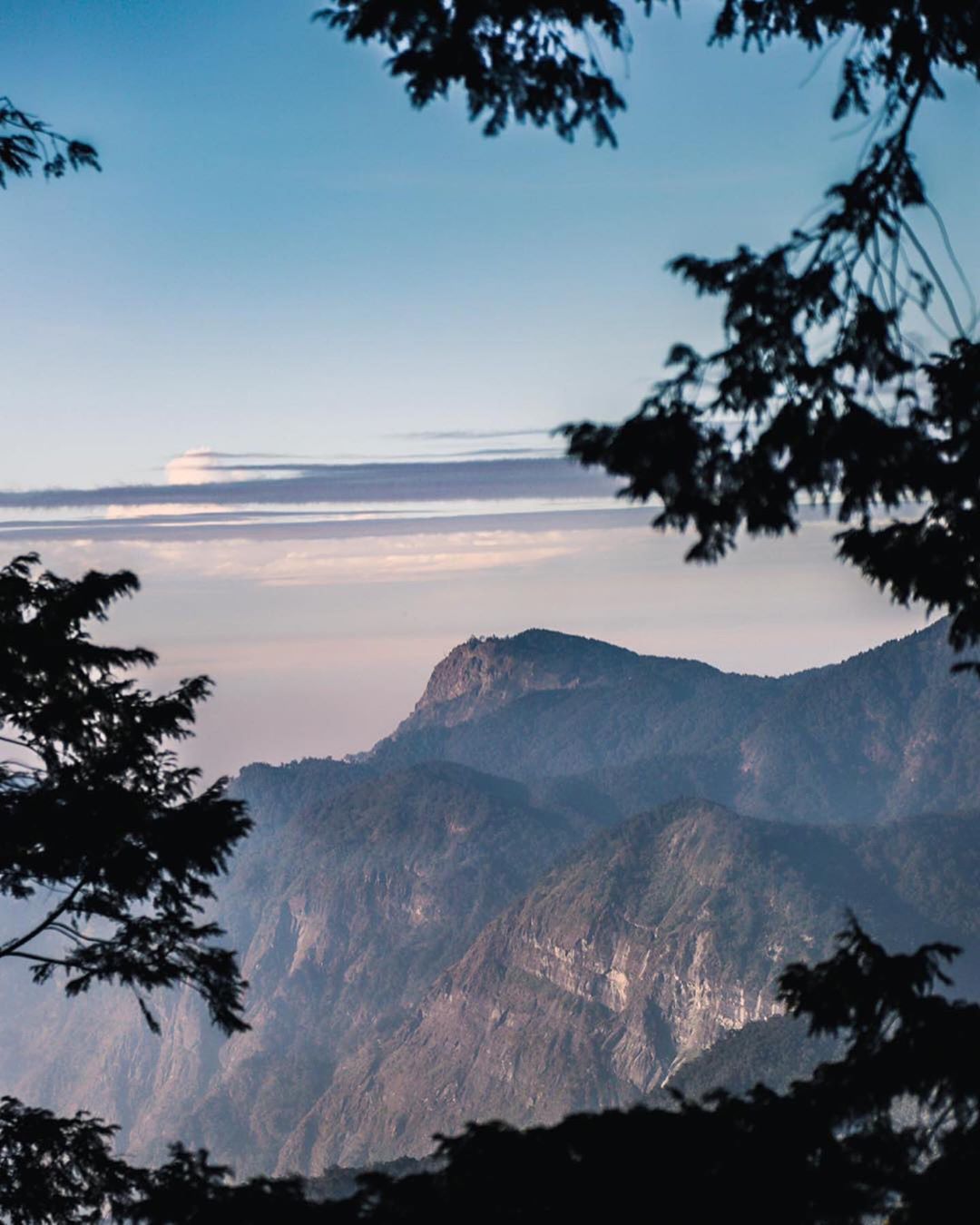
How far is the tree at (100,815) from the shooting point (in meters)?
15.7

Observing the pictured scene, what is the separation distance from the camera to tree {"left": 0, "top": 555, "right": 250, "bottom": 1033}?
15742 millimetres

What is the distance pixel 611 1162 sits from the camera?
788 cm

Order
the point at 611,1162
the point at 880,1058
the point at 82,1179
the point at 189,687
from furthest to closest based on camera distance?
1. the point at 189,687
2. the point at 82,1179
3. the point at 880,1058
4. the point at 611,1162

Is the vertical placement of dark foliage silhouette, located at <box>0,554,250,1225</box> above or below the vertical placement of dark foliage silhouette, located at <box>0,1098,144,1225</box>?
above

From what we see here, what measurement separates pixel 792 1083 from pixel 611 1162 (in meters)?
2.00

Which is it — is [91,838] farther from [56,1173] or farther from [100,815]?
[56,1173]

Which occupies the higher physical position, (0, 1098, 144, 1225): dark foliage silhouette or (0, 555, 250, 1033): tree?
(0, 555, 250, 1033): tree

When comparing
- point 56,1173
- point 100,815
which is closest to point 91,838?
point 100,815

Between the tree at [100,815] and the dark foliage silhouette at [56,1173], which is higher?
the tree at [100,815]

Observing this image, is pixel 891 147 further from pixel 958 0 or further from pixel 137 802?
pixel 137 802

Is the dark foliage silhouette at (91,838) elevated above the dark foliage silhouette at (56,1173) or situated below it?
above

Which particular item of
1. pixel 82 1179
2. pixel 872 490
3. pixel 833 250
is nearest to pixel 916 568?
pixel 872 490

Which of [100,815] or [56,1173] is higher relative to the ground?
[100,815]

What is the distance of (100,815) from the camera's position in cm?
1575
